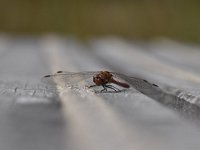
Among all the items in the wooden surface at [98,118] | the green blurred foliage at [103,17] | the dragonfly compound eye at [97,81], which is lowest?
the wooden surface at [98,118]

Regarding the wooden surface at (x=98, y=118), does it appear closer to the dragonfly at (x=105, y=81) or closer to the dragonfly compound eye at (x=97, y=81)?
the dragonfly at (x=105, y=81)

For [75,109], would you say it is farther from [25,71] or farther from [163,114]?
[25,71]

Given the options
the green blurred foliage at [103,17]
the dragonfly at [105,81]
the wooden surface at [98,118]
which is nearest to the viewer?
the wooden surface at [98,118]


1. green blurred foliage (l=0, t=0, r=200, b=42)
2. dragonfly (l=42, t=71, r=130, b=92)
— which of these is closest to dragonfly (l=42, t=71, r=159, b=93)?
dragonfly (l=42, t=71, r=130, b=92)

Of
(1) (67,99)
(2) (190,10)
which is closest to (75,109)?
(1) (67,99)

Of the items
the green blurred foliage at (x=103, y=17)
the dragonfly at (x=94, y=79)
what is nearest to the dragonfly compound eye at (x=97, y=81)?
the dragonfly at (x=94, y=79)

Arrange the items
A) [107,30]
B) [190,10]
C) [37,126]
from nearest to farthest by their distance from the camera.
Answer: [37,126] → [107,30] → [190,10]

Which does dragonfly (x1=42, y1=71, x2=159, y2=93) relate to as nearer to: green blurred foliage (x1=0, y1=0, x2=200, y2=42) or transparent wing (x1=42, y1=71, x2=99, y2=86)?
transparent wing (x1=42, y1=71, x2=99, y2=86)

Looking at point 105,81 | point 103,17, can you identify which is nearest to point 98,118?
point 105,81
